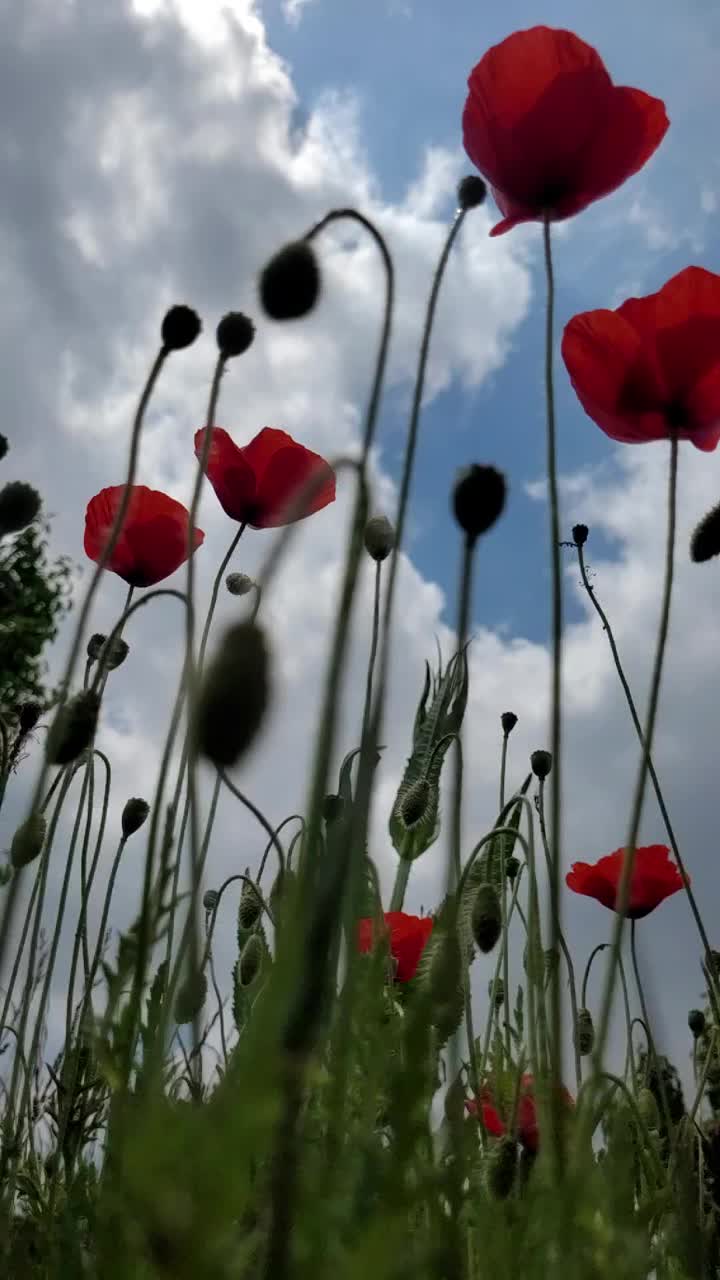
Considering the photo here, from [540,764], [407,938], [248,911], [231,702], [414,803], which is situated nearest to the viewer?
[231,702]

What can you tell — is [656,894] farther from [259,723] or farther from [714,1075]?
[259,723]

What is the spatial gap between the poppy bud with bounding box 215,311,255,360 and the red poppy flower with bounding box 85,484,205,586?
0.76 m

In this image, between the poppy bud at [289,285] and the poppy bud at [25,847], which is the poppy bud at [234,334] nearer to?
the poppy bud at [289,285]

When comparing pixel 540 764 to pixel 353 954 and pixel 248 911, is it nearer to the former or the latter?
→ pixel 248 911

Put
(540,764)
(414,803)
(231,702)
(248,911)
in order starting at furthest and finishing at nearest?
(540,764) → (248,911) → (414,803) → (231,702)

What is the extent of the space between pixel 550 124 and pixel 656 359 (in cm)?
33

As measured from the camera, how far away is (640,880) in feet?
8.66

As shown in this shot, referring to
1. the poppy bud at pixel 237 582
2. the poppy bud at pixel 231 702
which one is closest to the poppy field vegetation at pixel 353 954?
the poppy bud at pixel 231 702

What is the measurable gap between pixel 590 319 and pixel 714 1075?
1.85 metres

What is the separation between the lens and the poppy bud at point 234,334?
133cm

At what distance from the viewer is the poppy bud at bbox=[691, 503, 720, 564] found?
59.9 inches

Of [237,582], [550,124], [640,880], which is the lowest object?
[640,880]

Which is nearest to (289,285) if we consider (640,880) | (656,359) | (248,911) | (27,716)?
(656,359)

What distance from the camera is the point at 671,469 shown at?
133 centimetres
